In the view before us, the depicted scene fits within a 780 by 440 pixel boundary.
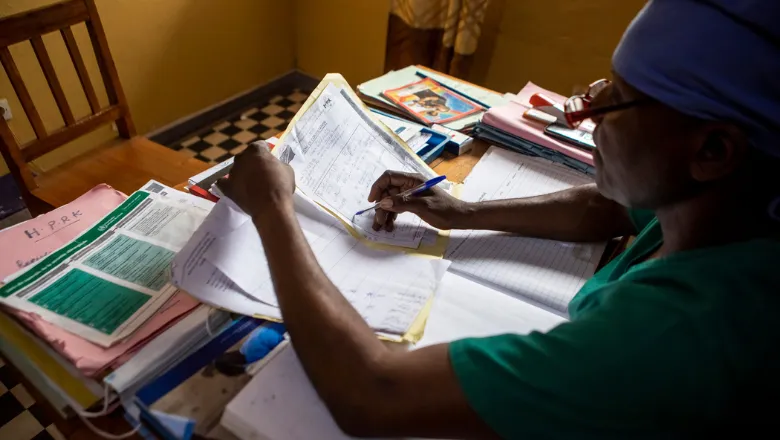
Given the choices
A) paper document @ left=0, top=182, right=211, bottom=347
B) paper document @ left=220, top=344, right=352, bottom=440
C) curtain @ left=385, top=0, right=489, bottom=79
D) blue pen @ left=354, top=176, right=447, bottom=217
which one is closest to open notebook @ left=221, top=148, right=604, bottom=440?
paper document @ left=220, top=344, right=352, bottom=440

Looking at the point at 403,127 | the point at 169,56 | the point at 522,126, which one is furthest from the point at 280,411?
the point at 169,56

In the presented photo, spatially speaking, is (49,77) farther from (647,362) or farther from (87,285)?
(647,362)

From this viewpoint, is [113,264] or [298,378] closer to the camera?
[298,378]

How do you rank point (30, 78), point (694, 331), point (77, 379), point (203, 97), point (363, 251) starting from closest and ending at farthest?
point (694, 331)
point (77, 379)
point (363, 251)
point (30, 78)
point (203, 97)

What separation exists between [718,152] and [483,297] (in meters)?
0.37

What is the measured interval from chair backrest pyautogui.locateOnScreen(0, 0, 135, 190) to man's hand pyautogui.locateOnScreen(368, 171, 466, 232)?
951 millimetres

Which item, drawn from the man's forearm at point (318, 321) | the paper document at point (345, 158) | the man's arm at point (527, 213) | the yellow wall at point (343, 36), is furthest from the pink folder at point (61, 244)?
the yellow wall at point (343, 36)

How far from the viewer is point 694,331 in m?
0.48

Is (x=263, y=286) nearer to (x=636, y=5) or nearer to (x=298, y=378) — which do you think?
(x=298, y=378)

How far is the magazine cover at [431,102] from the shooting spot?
1.30 m

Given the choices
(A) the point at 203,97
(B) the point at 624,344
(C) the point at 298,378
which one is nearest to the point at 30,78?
(A) the point at 203,97

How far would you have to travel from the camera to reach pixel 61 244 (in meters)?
0.80

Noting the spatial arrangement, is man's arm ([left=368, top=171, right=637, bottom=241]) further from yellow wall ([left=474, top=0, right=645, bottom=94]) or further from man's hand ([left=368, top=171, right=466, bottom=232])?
yellow wall ([left=474, top=0, right=645, bottom=94])

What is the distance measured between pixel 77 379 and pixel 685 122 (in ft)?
2.49
